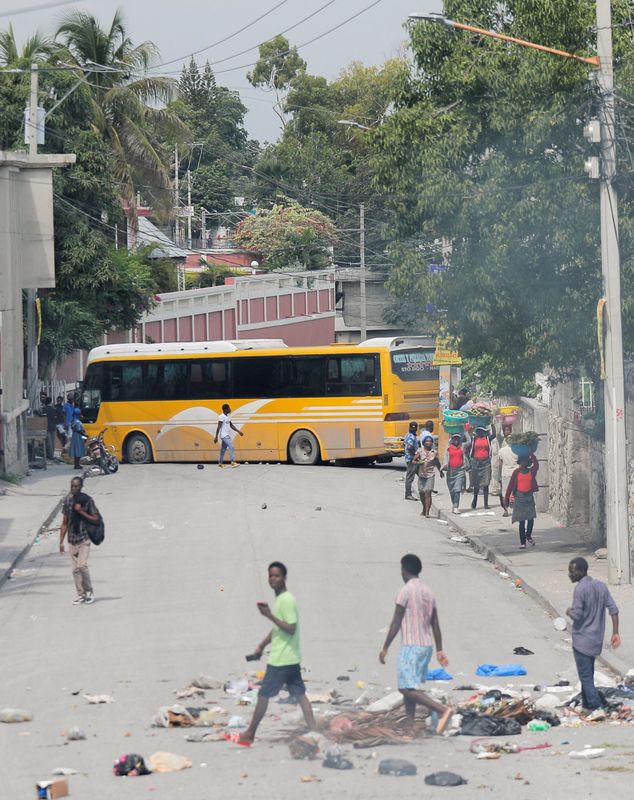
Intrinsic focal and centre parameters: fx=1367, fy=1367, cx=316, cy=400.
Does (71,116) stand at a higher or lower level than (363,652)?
higher

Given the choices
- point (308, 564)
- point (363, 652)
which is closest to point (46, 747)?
point (363, 652)

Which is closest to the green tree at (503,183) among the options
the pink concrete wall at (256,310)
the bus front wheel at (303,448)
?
the bus front wheel at (303,448)

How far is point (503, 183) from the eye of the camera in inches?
754

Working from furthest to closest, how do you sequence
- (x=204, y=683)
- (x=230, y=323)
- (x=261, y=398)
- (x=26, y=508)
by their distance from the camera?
(x=230, y=323) < (x=261, y=398) < (x=26, y=508) < (x=204, y=683)

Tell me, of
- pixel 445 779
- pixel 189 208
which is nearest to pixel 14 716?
pixel 445 779

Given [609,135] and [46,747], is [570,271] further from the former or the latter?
[46,747]

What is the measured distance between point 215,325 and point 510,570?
4962 cm

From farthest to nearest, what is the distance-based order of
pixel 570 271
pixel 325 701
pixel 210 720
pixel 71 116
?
pixel 71 116, pixel 570 271, pixel 325 701, pixel 210 720

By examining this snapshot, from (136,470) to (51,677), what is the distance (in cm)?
2553

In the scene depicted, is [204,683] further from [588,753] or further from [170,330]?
[170,330]

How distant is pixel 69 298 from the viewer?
152ft

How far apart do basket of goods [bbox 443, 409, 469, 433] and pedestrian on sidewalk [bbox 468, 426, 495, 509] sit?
163cm

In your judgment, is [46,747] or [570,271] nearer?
[46,747]

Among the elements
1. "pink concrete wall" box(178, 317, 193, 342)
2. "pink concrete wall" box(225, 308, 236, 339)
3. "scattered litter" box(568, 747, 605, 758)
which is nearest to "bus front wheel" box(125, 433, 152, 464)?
"pink concrete wall" box(178, 317, 193, 342)
